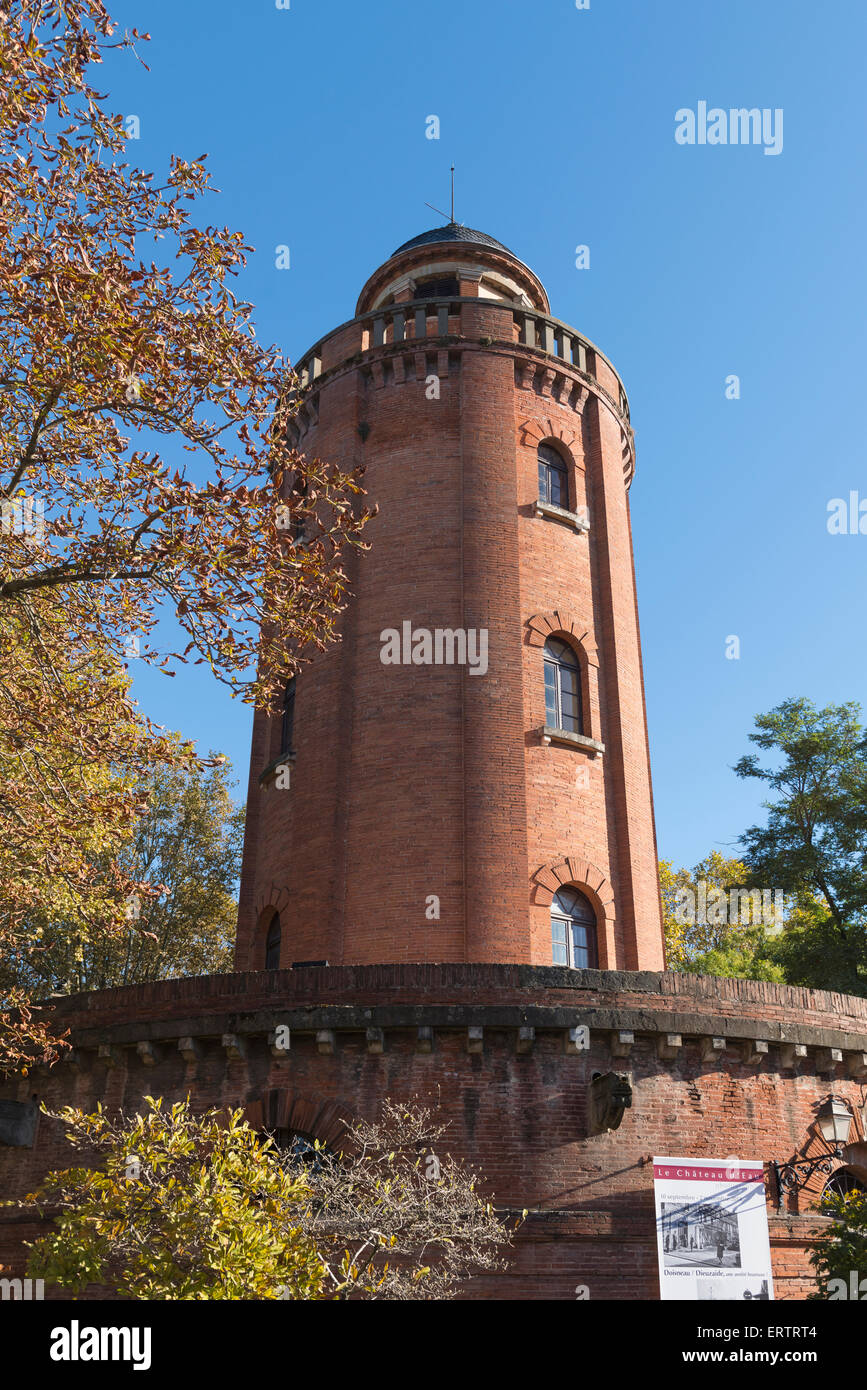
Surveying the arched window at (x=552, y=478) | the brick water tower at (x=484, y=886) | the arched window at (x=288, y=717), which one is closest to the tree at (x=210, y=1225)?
the brick water tower at (x=484, y=886)

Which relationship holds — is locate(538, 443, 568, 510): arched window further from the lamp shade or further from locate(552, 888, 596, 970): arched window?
the lamp shade

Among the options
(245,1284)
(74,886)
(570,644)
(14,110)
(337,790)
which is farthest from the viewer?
(570,644)

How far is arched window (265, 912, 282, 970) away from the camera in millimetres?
18125

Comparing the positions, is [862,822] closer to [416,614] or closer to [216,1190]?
A: [416,614]

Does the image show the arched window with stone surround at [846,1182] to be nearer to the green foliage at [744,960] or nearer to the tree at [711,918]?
the green foliage at [744,960]

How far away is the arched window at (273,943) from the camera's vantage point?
18.1 meters

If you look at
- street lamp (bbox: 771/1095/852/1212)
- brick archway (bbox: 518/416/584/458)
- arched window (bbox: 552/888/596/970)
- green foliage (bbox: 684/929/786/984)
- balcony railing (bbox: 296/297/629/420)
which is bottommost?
street lamp (bbox: 771/1095/852/1212)

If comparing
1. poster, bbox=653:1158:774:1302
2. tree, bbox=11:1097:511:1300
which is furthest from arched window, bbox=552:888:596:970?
tree, bbox=11:1097:511:1300

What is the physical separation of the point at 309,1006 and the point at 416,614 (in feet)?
25.1

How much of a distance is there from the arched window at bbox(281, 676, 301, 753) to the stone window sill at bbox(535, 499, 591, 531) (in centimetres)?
539

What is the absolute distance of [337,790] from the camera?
1747cm

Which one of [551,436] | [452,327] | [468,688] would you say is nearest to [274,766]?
[468,688]

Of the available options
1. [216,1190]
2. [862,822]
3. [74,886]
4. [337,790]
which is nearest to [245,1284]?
[216,1190]
